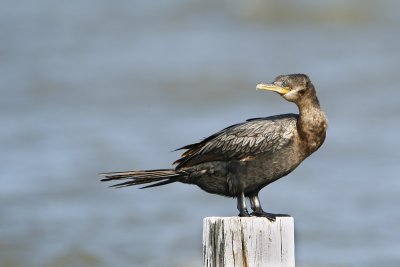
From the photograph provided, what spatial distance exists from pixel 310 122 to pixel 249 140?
0.41 m

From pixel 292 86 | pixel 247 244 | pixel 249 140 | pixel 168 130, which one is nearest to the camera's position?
pixel 247 244

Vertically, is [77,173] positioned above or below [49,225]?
above

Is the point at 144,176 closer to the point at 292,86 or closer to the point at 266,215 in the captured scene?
the point at 266,215

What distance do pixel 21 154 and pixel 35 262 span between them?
580 cm

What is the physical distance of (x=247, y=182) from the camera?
24.1ft

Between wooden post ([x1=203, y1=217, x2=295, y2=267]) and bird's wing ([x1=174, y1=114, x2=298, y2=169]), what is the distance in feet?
3.67

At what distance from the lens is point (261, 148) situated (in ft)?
24.1

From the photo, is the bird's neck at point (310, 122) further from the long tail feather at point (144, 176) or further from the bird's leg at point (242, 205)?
the long tail feather at point (144, 176)

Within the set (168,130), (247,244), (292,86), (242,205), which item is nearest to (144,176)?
(242,205)

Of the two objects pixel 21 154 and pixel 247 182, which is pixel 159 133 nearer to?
pixel 21 154

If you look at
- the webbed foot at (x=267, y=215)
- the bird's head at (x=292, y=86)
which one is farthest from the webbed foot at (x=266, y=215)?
the bird's head at (x=292, y=86)

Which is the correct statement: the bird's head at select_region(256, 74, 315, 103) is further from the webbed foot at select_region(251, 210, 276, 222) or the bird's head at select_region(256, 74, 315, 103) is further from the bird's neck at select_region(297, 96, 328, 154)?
the webbed foot at select_region(251, 210, 276, 222)

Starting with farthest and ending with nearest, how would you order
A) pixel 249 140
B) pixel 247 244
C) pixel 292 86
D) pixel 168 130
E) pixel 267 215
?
1. pixel 168 130
2. pixel 249 140
3. pixel 292 86
4. pixel 267 215
5. pixel 247 244

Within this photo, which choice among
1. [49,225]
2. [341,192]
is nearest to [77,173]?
[49,225]
